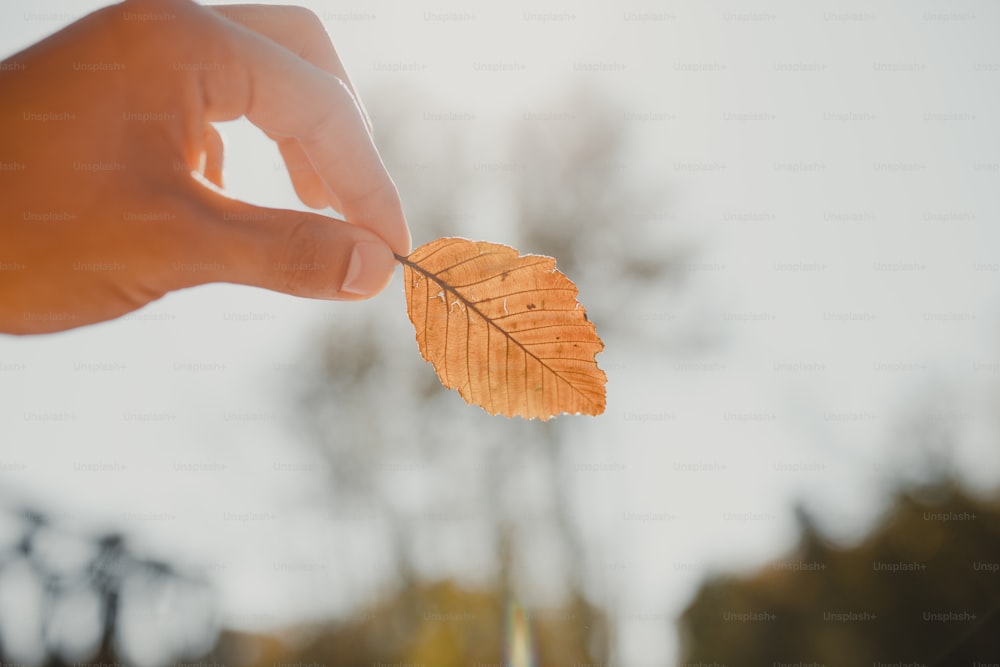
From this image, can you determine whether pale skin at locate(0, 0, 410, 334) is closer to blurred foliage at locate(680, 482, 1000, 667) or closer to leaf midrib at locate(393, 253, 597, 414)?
leaf midrib at locate(393, 253, 597, 414)

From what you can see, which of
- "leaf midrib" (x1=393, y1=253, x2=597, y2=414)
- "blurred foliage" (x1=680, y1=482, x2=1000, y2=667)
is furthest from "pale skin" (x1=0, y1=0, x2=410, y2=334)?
"blurred foliage" (x1=680, y1=482, x2=1000, y2=667)

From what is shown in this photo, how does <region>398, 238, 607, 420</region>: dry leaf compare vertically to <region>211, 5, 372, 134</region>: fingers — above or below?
below

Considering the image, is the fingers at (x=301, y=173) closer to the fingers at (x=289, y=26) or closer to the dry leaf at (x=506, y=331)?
the fingers at (x=289, y=26)

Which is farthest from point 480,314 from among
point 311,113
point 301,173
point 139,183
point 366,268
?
point 301,173

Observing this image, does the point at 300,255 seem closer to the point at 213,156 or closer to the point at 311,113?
the point at 311,113

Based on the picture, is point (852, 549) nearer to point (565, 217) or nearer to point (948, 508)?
point (948, 508)

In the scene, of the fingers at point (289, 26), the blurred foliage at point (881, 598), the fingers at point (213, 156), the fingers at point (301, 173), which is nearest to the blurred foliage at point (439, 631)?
the blurred foliage at point (881, 598)
